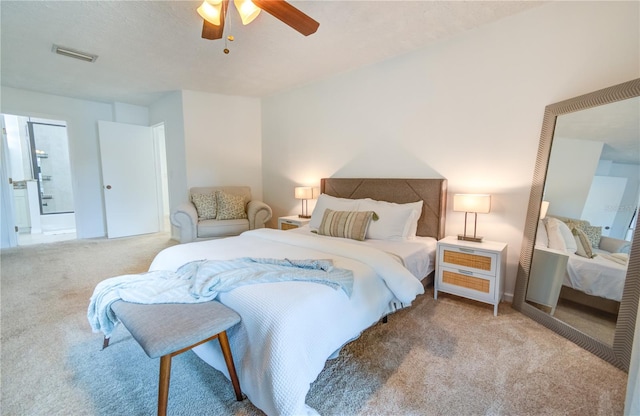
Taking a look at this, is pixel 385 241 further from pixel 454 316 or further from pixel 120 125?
pixel 120 125

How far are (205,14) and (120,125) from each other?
4.38 metres

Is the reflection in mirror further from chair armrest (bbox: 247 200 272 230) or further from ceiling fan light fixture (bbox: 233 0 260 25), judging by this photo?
chair armrest (bbox: 247 200 272 230)

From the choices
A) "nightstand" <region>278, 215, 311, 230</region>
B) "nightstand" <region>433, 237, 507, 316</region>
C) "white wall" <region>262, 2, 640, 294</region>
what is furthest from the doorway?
"nightstand" <region>433, 237, 507, 316</region>

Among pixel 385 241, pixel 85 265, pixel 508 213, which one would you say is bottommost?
pixel 85 265

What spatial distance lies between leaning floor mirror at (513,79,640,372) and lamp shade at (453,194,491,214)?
0.34m

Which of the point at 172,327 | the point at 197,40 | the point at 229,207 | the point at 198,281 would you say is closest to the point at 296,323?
the point at 172,327

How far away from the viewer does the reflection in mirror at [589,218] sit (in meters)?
1.71

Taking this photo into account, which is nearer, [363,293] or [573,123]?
[363,293]

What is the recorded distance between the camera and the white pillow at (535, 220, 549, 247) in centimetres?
217

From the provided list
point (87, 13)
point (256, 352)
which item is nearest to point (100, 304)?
point (256, 352)

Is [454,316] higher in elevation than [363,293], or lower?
lower

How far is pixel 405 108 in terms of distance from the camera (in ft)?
10.1

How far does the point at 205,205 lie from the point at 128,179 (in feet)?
7.41

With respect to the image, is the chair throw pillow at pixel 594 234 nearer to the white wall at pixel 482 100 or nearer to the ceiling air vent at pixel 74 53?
the white wall at pixel 482 100
